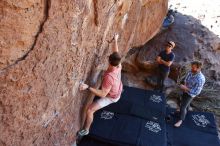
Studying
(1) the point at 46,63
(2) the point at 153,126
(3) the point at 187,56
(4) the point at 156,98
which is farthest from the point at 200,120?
(1) the point at 46,63

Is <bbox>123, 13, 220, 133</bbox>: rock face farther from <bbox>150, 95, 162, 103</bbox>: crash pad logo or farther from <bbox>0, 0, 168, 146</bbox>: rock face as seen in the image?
<bbox>0, 0, 168, 146</bbox>: rock face

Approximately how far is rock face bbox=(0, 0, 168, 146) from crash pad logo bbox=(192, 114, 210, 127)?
2.46 meters

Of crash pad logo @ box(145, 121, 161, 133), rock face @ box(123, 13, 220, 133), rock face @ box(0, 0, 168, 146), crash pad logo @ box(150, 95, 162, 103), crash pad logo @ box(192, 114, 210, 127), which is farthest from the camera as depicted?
rock face @ box(123, 13, 220, 133)

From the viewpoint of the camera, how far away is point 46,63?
3.25m

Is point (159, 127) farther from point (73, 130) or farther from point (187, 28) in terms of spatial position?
point (187, 28)

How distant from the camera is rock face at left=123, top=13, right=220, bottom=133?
7367 mm

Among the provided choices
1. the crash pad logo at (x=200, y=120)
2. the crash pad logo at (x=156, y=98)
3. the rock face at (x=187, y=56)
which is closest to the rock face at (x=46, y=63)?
the crash pad logo at (x=156, y=98)

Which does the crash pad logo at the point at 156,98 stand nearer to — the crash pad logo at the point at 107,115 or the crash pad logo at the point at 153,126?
the crash pad logo at the point at 153,126

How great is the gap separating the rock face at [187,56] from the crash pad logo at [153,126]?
1806 mm

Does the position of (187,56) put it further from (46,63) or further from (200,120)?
(46,63)

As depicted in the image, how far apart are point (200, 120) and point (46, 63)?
12.5 ft

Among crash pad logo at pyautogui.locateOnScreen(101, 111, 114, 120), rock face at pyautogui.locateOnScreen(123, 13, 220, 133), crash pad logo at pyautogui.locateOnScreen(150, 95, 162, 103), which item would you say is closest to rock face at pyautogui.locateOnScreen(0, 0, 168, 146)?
crash pad logo at pyautogui.locateOnScreen(101, 111, 114, 120)

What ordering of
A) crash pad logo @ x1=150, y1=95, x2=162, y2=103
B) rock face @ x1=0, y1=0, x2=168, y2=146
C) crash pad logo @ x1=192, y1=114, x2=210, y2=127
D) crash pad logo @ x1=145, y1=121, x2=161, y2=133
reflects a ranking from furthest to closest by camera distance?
1. crash pad logo @ x1=150, y1=95, x2=162, y2=103
2. crash pad logo @ x1=192, y1=114, x2=210, y2=127
3. crash pad logo @ x1=145, y1=121, x2=161, y2=133
4. rock face @ x1=0, y1=0, x2=168, y2=146

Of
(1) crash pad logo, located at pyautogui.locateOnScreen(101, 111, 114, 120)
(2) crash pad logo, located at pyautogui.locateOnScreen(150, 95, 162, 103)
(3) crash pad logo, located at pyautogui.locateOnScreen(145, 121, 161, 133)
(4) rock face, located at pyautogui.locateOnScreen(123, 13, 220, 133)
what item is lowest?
(3) crash pad logo, located at pyautogui.locateOnScreen(145, 121, 161, 133)
